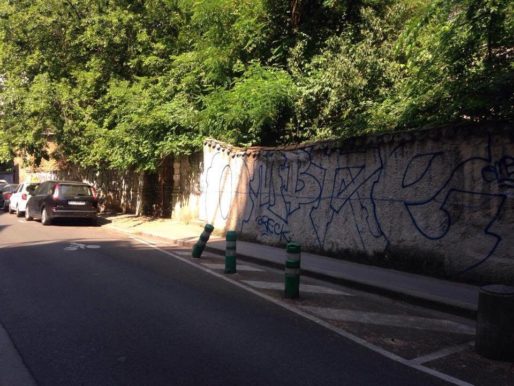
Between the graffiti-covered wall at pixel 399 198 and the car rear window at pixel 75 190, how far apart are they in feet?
24.7

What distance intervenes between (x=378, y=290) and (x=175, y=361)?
14.0ft

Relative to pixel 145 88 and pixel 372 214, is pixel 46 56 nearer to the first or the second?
pixel 145 88

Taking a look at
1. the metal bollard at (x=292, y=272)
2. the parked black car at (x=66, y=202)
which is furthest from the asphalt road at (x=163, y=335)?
the parked black car at (x=66, y=202)

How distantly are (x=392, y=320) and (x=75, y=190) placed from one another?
48.1ft

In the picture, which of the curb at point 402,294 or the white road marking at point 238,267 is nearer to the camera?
the curb at point 402,294

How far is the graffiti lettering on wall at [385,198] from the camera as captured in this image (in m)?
7.95

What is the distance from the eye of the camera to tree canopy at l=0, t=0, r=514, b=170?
31.2 feet

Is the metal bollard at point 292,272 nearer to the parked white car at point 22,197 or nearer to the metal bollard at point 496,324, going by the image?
the metal bollard at point 496,324

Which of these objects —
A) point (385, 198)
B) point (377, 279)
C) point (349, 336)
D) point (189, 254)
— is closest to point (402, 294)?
point (377, 279)

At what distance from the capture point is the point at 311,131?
14.4 meters

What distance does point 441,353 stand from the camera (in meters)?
5.28

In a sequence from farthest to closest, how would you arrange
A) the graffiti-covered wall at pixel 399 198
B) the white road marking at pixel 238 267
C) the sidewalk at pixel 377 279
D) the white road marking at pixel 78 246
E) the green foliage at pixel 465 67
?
the white road marking at pixel 78 246, the white road marking at pixel 238 267, the green foliage at pixel 465 67, the graffiti-covered wall at pixel 399 198, the sidewalk at pixel 377 279

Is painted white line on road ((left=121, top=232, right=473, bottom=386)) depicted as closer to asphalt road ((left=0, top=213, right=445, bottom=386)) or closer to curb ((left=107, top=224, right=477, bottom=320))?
asphalt road ((left=0, top=213, right=445, bottom=386))

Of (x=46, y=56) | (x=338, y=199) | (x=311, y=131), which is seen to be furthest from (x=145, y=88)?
(x=338, y=199)
